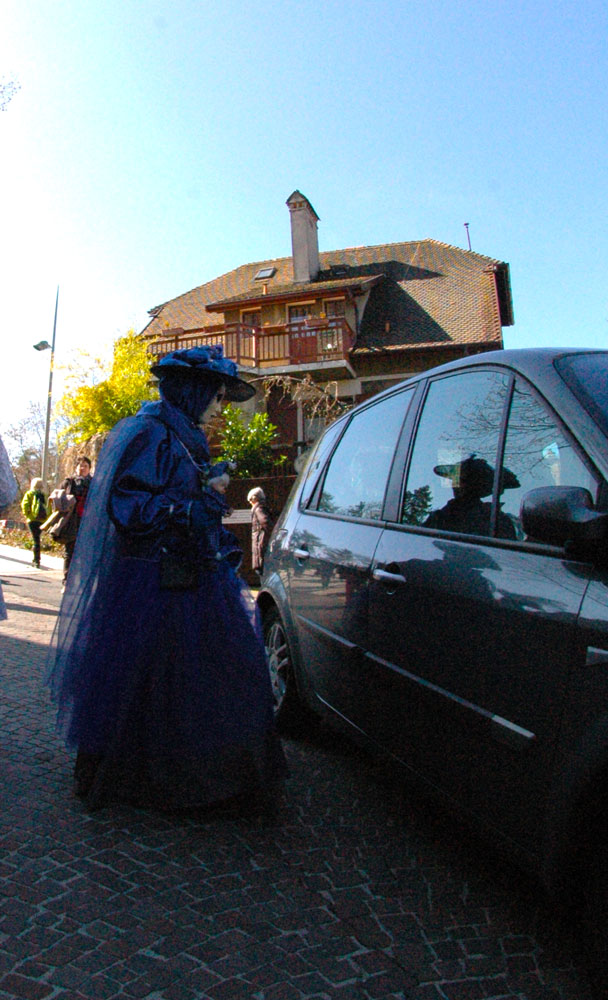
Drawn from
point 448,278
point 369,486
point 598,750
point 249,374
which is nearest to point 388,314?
point 448,278

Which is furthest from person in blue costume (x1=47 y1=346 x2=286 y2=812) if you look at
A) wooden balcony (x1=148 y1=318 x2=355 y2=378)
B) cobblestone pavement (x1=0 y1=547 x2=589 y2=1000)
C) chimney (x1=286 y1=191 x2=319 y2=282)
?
chimney (x1=286 y1=191 x2=319 y2=282)

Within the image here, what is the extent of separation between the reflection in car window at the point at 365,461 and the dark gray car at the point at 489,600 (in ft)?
0.05

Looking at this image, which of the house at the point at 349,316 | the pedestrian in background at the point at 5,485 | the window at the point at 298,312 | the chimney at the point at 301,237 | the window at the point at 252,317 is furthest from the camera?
the chimney at the point at 301,237

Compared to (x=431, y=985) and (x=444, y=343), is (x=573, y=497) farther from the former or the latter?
(x=444, y=343)

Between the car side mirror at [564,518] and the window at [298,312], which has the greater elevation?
the window at [298,312]

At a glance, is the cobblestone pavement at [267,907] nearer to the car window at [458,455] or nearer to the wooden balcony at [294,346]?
the car window at [458,455]

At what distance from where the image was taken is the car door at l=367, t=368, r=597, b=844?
1907 millimetres

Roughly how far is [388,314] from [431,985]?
2739cm

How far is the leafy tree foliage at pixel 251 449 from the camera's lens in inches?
565

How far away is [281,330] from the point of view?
2558cm

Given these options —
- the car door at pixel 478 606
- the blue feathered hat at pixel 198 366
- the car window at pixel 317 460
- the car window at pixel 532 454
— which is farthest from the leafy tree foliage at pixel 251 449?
the car window at pixel 532 454

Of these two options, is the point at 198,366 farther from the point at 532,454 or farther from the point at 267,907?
the point at 267,907

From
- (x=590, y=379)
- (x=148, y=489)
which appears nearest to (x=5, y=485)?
(x=148, y=489)

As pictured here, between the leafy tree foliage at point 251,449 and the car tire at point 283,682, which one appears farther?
the leafy tree foliage at point 251,449
